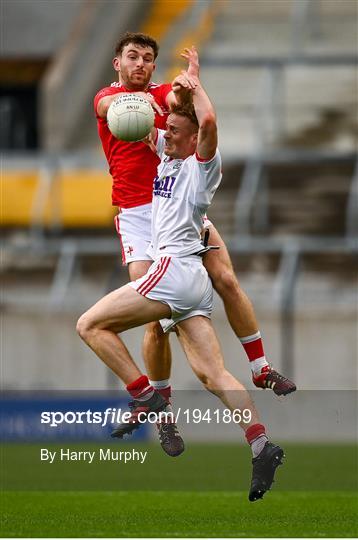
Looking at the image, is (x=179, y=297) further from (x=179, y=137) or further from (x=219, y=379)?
(x=179, y=137)

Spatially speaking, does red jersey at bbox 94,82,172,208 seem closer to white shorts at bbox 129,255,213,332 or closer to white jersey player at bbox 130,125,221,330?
white jersey player at bbox 130,125,221,330

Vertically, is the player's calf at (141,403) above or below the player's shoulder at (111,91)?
below

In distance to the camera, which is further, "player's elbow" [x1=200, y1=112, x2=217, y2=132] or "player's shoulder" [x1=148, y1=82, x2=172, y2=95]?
"player's shoulder" [x1=148, y1=82, x2=172, y2=95]

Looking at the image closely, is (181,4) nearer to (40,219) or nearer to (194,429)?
(40,219)

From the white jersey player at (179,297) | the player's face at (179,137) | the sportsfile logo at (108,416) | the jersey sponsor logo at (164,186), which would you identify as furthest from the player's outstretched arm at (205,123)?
the sportsfile logo at (108,416)

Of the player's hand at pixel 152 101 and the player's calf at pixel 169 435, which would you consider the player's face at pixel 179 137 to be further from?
the player's calf at pixel 169 435

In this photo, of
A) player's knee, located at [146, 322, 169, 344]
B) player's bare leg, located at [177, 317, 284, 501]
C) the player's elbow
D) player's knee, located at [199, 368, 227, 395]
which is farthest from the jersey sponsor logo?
player's knee, located at [199, 368, 227, 395]

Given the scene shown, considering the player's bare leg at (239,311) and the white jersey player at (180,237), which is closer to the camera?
the white jersey player at (180,237)

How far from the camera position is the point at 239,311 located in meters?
11.9

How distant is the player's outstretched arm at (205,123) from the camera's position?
10820 mm

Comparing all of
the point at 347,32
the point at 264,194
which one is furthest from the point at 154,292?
the point at 347,32

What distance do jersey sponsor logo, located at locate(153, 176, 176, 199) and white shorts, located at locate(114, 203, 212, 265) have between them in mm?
556

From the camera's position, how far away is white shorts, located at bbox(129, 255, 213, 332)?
11.3 metres

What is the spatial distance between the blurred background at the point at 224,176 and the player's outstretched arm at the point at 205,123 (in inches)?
328
